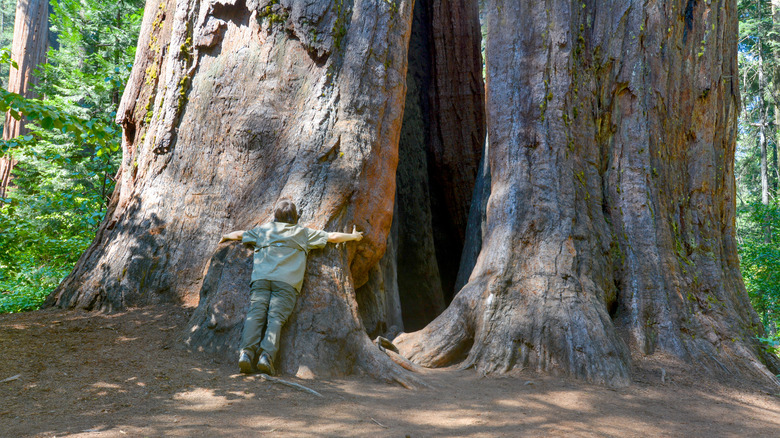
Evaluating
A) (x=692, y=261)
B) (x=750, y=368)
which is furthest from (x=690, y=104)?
(x=750, y=368)

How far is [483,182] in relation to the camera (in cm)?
749

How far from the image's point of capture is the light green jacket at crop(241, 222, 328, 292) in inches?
183

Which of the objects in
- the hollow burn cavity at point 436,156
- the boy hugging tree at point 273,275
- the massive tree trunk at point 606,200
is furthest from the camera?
the hollow burn cavity at point 436,156

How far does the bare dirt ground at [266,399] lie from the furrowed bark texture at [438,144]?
13.7ft

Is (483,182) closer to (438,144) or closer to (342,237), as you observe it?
(438,144)

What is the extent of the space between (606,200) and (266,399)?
15.5 feet

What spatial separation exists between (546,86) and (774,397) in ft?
13.4

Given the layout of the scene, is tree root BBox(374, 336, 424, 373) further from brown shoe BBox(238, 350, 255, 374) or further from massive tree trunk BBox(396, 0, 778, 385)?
brown shoe BBox(238, 350, 255, 374)

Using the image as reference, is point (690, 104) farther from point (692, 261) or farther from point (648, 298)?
point (648, 298)

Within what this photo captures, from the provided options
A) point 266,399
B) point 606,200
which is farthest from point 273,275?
point 606,200

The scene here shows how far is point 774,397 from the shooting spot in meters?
5.05

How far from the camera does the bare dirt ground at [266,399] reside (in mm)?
3189

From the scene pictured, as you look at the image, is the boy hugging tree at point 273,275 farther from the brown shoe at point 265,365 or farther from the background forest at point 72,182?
the background forest at point 72,182

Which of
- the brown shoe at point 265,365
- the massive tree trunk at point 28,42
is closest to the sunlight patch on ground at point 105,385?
the brown shoe at point 265,365
